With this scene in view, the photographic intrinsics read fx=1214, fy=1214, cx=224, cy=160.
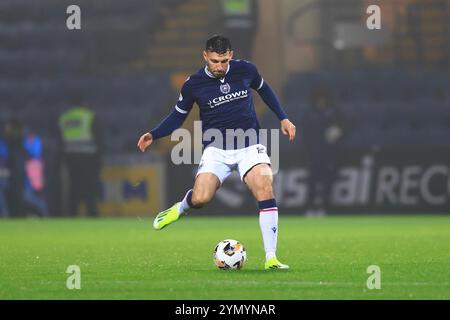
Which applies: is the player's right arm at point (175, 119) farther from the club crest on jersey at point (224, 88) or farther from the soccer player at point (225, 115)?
the club crest on jersey at point (224, 88)

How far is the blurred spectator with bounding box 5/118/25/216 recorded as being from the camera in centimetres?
2078

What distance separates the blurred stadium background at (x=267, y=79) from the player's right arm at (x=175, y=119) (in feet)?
30.6

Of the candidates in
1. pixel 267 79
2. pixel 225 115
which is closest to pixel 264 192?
pixel 225 115

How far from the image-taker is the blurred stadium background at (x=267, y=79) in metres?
19.9

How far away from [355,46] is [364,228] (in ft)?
18.1

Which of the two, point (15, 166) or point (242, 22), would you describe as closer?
point (15, 166)

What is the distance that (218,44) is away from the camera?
9.75 metres

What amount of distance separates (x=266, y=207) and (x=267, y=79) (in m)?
11.3

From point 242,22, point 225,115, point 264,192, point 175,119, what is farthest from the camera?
point 242,22

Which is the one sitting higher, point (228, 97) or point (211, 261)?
point (228, 97)

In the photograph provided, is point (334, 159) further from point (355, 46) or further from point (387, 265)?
point (387, 265)

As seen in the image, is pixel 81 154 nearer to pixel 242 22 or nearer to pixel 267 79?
pixel 267 79

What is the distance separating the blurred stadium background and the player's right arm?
9319mm

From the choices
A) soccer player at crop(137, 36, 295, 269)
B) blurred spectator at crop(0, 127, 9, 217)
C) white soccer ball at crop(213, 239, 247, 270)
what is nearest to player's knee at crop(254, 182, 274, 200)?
soccer player at crop(137, 36, 295, 269)
